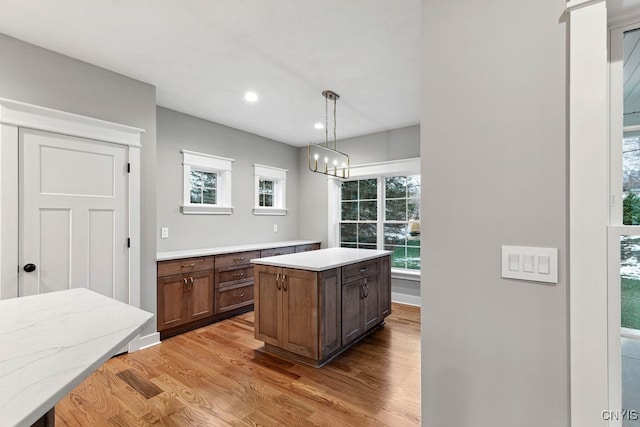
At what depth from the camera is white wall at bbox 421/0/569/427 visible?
104cm

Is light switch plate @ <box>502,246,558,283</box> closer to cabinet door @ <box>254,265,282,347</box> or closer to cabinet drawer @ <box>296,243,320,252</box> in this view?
cabinet door @ <box>254,265,282,347</box>

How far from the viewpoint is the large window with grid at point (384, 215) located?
473 centimetres

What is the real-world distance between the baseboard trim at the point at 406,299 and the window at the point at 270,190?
2376 mm

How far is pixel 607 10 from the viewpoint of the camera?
101cm

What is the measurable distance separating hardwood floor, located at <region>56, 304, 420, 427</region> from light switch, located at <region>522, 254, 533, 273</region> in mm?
1398

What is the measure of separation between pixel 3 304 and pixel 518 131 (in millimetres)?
2213

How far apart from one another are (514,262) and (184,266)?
3205 millimetres

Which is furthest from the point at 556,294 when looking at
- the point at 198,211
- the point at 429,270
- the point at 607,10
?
the point at 198,211

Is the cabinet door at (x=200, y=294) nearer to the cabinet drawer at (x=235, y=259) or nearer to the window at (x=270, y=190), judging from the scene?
the cabinet drawer at (x=235, y=259)

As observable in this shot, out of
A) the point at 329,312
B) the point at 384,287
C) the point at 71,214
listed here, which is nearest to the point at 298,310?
the point at 329,312

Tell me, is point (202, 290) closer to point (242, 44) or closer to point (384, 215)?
point (242, 44)

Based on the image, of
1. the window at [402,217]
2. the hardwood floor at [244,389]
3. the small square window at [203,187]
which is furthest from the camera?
the window at [402,217]

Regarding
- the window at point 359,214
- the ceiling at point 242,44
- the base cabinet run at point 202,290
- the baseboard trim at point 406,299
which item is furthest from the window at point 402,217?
the base cabinet run at point 202,290

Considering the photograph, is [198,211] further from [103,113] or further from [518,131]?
[518,131]
